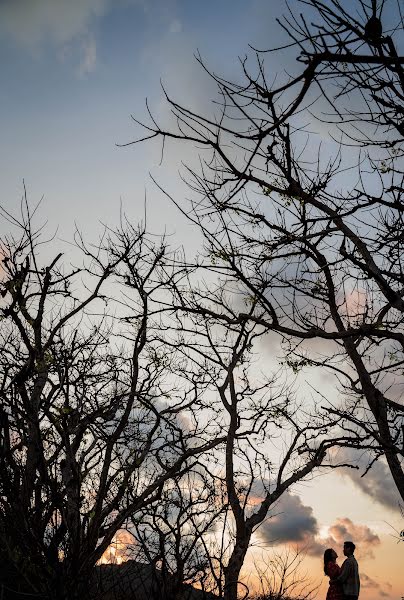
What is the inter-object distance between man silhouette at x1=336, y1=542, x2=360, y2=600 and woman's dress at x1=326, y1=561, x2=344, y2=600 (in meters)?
0.09

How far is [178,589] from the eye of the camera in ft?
12.4

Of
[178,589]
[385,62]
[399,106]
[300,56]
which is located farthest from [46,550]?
[399,106]

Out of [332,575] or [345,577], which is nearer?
[345,577]

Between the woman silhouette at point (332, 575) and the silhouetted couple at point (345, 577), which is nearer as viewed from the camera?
the silhouetted couple at point (345, 577)

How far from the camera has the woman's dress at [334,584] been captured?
9398mm

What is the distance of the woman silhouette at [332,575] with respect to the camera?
9406 millimetres

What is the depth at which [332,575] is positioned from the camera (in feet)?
31.3

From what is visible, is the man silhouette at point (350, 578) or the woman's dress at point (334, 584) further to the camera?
the woman's dress at point (334, 584)

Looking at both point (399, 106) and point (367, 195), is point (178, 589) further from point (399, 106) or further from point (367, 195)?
point (399, 106)

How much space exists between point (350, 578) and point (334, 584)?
14.4 inches

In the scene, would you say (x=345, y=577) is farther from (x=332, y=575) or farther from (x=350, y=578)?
(x=332, y=575)

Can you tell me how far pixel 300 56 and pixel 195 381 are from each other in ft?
38.3

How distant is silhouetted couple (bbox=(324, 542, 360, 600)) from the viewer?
9273 millimetres

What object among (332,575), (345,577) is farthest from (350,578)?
(332,575)
